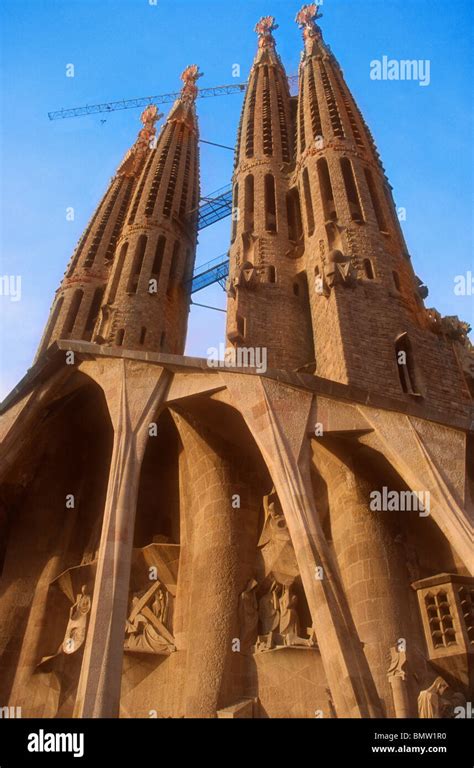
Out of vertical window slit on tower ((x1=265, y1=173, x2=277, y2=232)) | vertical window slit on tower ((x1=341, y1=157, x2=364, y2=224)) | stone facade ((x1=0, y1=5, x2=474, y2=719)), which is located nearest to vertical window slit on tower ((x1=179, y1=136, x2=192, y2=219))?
vertical window slit on tower ((x1=265, y1=173, x2=277, y2=232))

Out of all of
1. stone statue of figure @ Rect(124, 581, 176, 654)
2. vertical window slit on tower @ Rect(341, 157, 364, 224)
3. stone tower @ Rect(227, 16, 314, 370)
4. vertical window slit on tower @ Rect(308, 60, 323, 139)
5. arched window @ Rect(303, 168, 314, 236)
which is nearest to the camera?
stone statue of figure @ Rect(124, 581, 176, 654)

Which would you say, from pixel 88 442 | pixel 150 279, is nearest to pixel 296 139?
pixel 150 279

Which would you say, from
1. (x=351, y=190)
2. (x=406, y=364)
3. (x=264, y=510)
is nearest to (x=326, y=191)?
(x=351, y=190)

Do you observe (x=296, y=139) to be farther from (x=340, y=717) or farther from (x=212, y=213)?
(x=340, y=717)

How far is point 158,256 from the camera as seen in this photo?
88.9 feet

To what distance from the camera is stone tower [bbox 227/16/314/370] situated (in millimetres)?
18078

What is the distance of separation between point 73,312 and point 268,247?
27.5ft

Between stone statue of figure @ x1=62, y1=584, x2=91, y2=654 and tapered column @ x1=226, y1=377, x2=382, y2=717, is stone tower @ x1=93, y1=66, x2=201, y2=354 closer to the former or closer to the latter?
stone statue of figure @ x1=62, y1=584, x2=91, y2=654

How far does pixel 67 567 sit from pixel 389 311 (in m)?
9.38

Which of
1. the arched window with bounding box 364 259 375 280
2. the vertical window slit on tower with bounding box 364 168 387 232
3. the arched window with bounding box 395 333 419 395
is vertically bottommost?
the arched window with bounding box 395 333 419 395

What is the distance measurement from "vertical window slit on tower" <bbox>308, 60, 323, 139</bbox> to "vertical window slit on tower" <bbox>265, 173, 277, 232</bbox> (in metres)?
2.18

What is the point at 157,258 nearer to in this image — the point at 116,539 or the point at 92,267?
the point at 92,267

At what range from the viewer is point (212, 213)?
1309 inches

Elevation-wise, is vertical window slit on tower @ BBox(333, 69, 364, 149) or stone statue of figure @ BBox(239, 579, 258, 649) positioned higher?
vertical window slit on tower @ BBox(333, 69, 364, 149)
